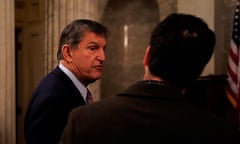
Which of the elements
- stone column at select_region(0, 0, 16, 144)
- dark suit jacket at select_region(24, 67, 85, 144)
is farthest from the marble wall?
dark suit jacket at select_region(24, 67, 85, 144)

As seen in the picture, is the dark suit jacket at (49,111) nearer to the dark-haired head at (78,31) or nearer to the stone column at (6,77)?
the dark-haired head at (78,31)

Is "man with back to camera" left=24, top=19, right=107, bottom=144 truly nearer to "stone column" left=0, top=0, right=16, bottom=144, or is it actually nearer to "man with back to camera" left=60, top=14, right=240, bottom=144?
"man with back to camera" left=60, top=14, right=240, bottom=144

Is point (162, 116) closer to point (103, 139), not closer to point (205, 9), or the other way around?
point (103, 139)

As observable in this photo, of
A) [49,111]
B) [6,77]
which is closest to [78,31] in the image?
[49,111]

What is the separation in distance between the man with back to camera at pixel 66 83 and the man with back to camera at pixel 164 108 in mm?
581

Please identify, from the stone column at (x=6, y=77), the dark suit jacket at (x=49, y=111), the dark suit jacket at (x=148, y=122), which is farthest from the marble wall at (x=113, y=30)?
the dark suit jacket at (x=148, y=122)

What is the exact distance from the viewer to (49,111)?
1856 millimetres

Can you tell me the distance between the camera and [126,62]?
6.14m

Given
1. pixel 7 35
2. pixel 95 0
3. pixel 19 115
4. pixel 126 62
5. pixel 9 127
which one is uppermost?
pixel 95 0

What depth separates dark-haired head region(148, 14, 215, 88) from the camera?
1.24m

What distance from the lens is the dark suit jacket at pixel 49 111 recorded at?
1841 mm

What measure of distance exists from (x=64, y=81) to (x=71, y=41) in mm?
232

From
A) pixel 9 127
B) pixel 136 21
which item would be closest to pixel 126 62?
pixel 136 21

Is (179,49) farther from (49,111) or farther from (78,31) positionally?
(78,31)
